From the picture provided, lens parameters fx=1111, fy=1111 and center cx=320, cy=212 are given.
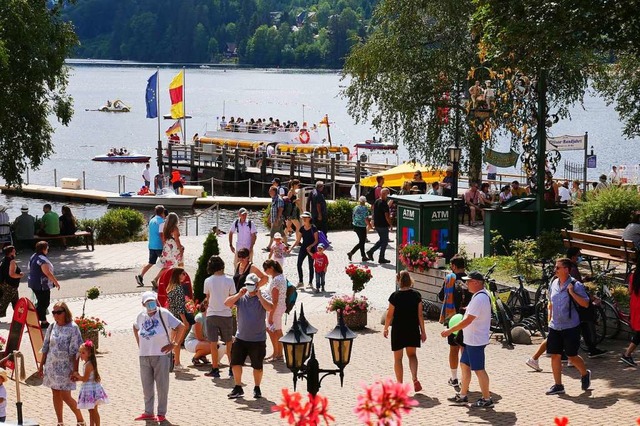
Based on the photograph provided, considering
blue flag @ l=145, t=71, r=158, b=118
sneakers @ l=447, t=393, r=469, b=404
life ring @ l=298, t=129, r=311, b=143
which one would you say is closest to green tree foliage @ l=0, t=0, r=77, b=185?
sneakers @ l=447, t=393, r=469, b=404

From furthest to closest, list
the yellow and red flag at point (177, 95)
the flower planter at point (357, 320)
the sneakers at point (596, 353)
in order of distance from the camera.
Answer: the yellow and red flag at point (177, 95)
the flower planter at point (357, 320)
the sneakers at point (596, 353)

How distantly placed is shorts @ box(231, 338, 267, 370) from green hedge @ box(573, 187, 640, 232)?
32.6ft

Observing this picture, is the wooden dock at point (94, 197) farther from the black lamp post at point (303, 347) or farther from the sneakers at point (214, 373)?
the black lamp post at point (303, 347)

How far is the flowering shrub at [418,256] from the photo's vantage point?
17.7m

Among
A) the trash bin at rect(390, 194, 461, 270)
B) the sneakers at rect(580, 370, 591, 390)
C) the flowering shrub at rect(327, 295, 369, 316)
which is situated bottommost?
the sneakers at rect(580, 370, 591, 390)

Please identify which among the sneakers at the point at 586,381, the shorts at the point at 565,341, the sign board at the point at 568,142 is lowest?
the sneakers at the point at 586,381

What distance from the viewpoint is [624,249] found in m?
17.3

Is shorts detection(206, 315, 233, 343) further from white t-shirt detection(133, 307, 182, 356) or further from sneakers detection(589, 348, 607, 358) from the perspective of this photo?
sneakers detection(589, 348, 607, 358)

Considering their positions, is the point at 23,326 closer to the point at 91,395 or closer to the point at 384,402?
the point at 91,395

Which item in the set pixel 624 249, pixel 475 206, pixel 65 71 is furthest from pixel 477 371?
pixel 65 71

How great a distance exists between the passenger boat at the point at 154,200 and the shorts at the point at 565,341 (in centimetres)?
3260

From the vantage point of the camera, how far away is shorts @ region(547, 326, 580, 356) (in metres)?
12.2

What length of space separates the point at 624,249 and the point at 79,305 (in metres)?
9.25

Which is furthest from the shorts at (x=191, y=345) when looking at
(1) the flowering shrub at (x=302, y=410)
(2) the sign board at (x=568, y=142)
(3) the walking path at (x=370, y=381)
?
(2) the sign board at (x=568, y=142)
